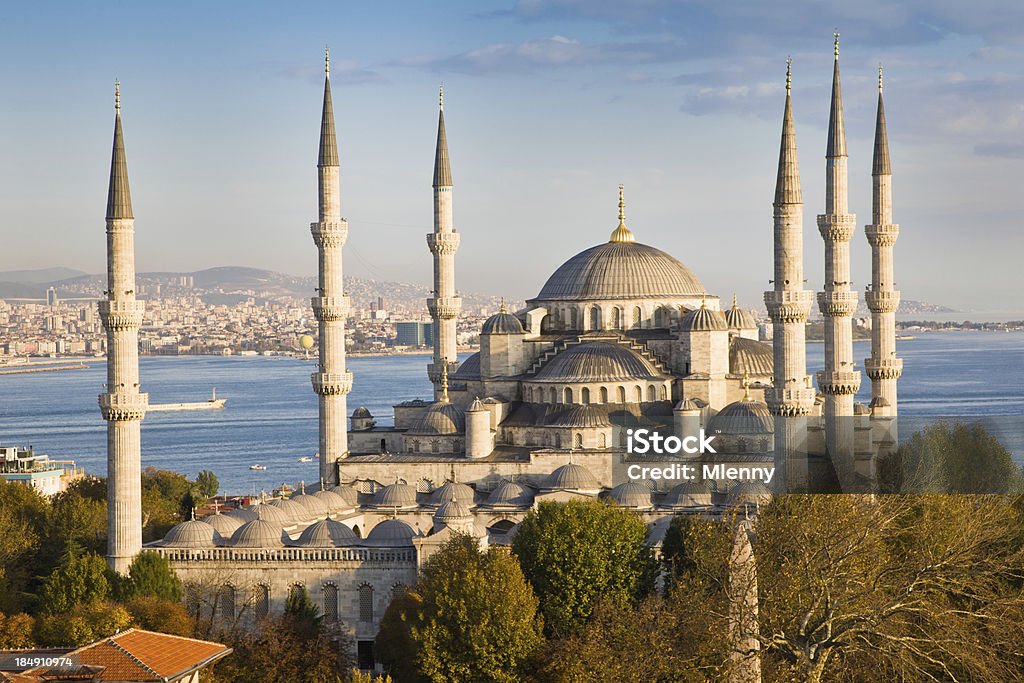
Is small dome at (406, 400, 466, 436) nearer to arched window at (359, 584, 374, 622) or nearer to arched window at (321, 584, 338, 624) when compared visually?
arched window at (359, 584, 374, 622)

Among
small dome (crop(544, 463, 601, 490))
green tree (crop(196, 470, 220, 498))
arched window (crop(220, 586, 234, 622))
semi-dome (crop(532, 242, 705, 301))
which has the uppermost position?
semi-dome (crop(532, 242, 705, 301))

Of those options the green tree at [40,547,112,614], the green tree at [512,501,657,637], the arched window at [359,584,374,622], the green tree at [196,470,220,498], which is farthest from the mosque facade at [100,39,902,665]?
the green tree at [196,470,220,498]

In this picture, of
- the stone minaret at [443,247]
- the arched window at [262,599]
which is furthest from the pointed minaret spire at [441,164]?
the arched window at [262,599]

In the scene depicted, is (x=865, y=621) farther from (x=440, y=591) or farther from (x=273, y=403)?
(x=273, y=403)

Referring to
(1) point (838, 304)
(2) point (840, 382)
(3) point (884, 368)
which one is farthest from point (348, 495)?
(3) point (884, 368)

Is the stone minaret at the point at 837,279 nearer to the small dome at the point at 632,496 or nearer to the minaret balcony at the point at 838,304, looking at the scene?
the minaret balcony at the point at 838,304

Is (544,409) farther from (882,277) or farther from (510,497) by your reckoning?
(882,277)
